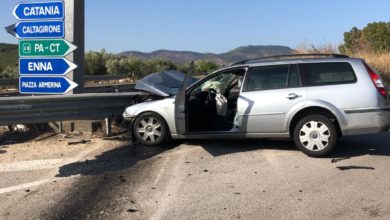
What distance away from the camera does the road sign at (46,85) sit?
35.9 feet

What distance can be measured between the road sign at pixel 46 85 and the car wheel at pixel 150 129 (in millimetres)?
2225

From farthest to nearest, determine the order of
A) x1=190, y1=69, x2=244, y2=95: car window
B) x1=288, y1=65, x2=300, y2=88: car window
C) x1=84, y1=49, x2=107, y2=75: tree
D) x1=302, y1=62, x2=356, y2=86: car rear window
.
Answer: x1=84, y1=49, x2=107, y2=75: tree
x1=190, y1=69, x2=244, y2=95: car window
x1=288, y1=65, x2=300, y2=88: car window
x1=302, y1=62, x2=356, y2=86: car rear window

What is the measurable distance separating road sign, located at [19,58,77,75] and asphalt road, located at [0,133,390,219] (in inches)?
78.4

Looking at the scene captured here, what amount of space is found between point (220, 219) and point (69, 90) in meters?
6.48

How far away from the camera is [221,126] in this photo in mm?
9250

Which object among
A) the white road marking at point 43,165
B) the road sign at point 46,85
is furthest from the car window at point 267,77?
the road sign at point 46,85

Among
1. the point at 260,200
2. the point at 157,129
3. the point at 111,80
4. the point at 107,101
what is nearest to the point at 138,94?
the point at 107,101

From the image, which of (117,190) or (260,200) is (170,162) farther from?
(260,200)

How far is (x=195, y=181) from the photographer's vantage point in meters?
6.93

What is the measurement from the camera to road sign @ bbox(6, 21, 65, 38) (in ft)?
36.1

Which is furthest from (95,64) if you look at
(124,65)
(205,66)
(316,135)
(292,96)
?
(316,135)

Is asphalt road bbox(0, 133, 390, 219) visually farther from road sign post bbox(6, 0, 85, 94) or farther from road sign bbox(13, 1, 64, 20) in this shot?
road sign bbox(13, 1, 64, 20)

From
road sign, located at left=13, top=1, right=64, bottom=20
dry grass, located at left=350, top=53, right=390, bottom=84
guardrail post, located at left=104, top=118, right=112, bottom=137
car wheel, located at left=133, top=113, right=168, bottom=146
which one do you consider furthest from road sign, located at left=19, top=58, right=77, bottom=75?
dry grass, located at left=350, top=53, right=390, bottom=84

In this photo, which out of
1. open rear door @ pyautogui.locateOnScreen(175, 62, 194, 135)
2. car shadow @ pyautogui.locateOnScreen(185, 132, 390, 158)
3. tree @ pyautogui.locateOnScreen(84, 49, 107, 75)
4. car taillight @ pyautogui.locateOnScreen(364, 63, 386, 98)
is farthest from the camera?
tree @ pyautogui.locateOnScreen(84, 49, 107, 75)
